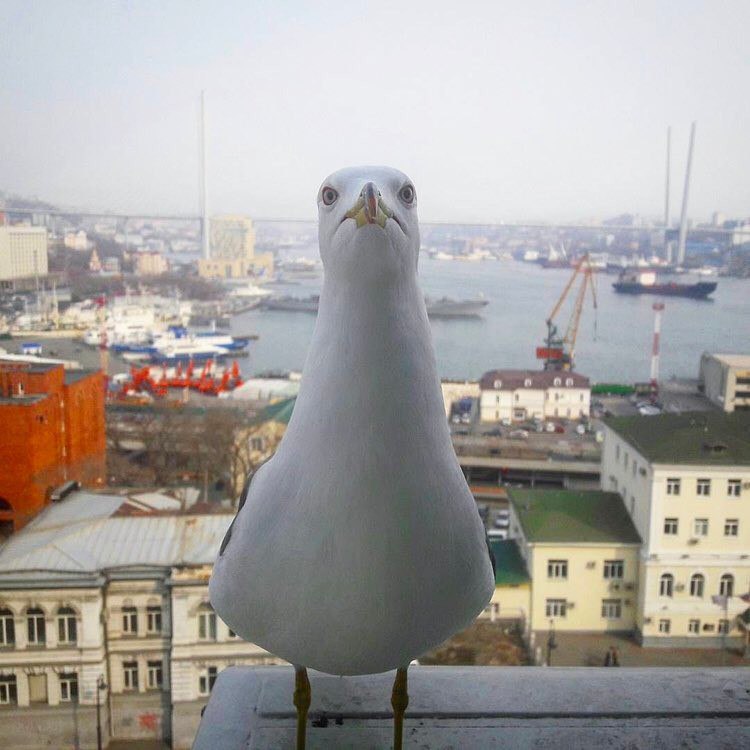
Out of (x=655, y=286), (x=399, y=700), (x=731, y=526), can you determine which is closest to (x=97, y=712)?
→ (x=399, y=700)

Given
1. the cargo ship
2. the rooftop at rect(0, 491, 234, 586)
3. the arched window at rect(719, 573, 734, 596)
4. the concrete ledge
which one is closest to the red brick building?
the rooftop at rect(0, 491, 234, 586)

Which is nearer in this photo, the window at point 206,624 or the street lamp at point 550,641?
the window at point 206,624

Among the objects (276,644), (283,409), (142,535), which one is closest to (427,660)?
(142,535)

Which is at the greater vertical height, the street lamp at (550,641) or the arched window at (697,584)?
the arched window at (697,584)

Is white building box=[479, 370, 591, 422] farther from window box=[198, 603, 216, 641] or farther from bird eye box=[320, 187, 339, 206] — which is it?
bird eye box=[320, 187, 339, 206]

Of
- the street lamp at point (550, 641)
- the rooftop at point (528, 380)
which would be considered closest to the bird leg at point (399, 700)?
the street lamp at point (550, 641)

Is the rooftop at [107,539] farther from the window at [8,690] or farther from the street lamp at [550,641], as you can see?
the street lamp at [550,641]

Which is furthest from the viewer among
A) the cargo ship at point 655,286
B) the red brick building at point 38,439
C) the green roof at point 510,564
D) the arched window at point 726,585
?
the cargo ship at point 655,286
